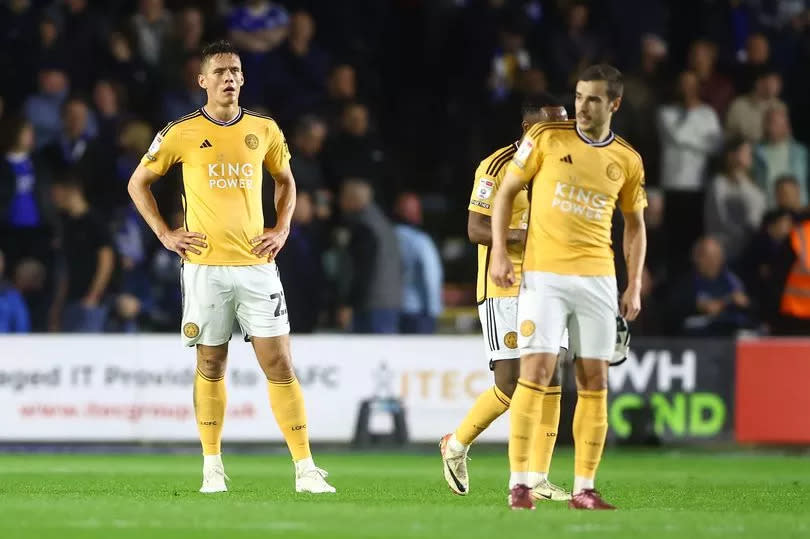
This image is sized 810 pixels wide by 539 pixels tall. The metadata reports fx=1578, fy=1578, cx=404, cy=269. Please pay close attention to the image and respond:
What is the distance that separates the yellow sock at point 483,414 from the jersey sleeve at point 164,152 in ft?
7.93

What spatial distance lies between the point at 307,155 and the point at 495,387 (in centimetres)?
736

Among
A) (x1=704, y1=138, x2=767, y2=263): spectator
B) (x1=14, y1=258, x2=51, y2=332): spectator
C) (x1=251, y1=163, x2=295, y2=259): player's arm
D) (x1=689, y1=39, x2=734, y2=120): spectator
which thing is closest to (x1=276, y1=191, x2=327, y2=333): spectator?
(x1=14, y1=258, x2=51, y2=332): spectator

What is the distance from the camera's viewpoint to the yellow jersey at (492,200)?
31.9ft

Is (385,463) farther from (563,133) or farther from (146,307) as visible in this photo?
(563,133)

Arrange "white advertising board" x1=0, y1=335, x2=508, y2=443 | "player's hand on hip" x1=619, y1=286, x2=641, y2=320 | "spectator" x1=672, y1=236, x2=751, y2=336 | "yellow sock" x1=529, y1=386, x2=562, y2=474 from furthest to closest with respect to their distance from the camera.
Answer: "spectator" x1=672, y1=236, x2=751, y2=336, "white advertising board" x1=0, y1=335, x2=508, y2=443, "yellow sock" x1=529, y1=386, x2=562, y2=474, "player's hand on hip" x1=619, y1=286, x2=641, y2=320

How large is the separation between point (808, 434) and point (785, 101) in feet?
18.0

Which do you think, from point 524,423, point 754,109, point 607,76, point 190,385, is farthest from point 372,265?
point 607,76

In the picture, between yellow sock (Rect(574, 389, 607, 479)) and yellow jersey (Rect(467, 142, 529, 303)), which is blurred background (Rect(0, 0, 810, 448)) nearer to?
yellow jersey (Rect(467, 142, 529, 303))

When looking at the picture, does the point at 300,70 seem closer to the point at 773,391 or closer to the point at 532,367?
the point at 773,391

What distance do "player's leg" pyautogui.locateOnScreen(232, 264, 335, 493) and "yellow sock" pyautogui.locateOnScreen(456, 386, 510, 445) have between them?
2.97 ft

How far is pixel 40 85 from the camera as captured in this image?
57.4 feet

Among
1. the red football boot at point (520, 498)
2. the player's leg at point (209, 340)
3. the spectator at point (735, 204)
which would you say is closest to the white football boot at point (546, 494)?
the red football boot at point (520, 498)

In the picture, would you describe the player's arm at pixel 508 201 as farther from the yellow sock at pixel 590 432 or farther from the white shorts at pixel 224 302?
the white shorts at pixel 224 302

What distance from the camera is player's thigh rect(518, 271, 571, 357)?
834 centimetres
